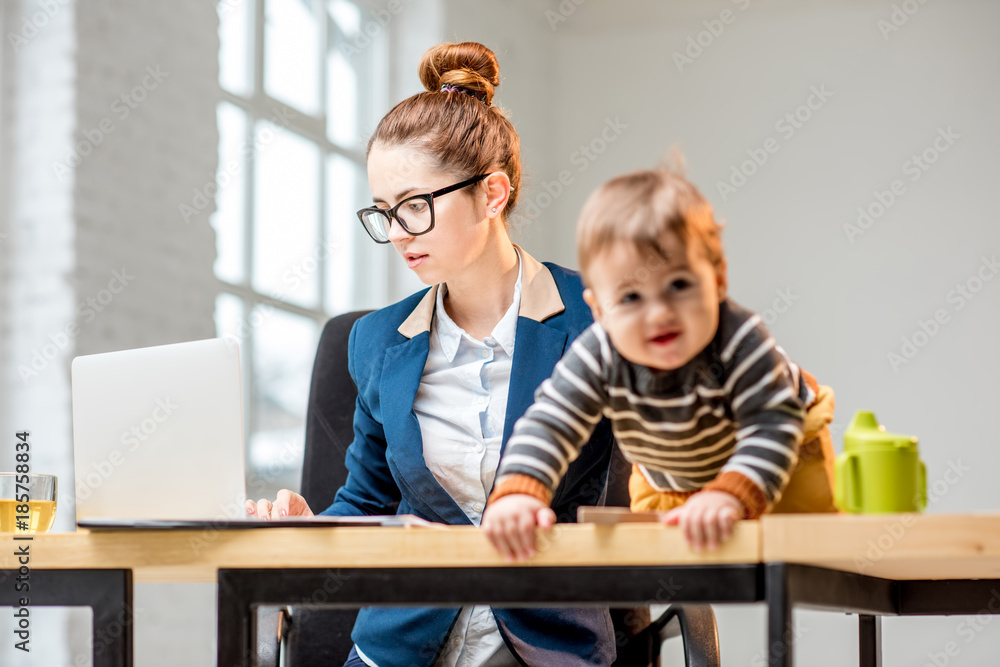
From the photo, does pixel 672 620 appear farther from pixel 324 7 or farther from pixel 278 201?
pixel 324 7

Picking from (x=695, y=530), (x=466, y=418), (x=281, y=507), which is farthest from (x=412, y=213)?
(x=695, y=530)

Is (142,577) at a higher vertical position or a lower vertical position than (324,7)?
lower

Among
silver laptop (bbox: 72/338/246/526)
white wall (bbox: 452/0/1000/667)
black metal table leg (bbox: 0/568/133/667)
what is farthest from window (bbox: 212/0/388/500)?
black metal table leg (bbox: 0/568/133/667)

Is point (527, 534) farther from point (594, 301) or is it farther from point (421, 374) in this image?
point (421, 374)

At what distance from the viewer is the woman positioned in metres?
1.33

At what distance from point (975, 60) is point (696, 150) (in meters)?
1.27

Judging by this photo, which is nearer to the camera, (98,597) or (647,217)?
(647,217)

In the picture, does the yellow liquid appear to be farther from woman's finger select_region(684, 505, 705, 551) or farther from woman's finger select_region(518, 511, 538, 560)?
woman's finger select_region(684, 505, 705, 551)

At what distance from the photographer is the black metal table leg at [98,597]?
0.91 m

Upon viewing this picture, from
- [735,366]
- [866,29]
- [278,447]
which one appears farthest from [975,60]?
[735,366]

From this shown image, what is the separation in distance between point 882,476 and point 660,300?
8.6 inches

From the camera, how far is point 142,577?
974 millimetres

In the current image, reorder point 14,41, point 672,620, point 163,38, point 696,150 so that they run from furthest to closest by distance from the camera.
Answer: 1. point 696,150
2. point 163,38
3. point 14,41
4. point 672,620

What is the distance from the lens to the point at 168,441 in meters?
1.05
